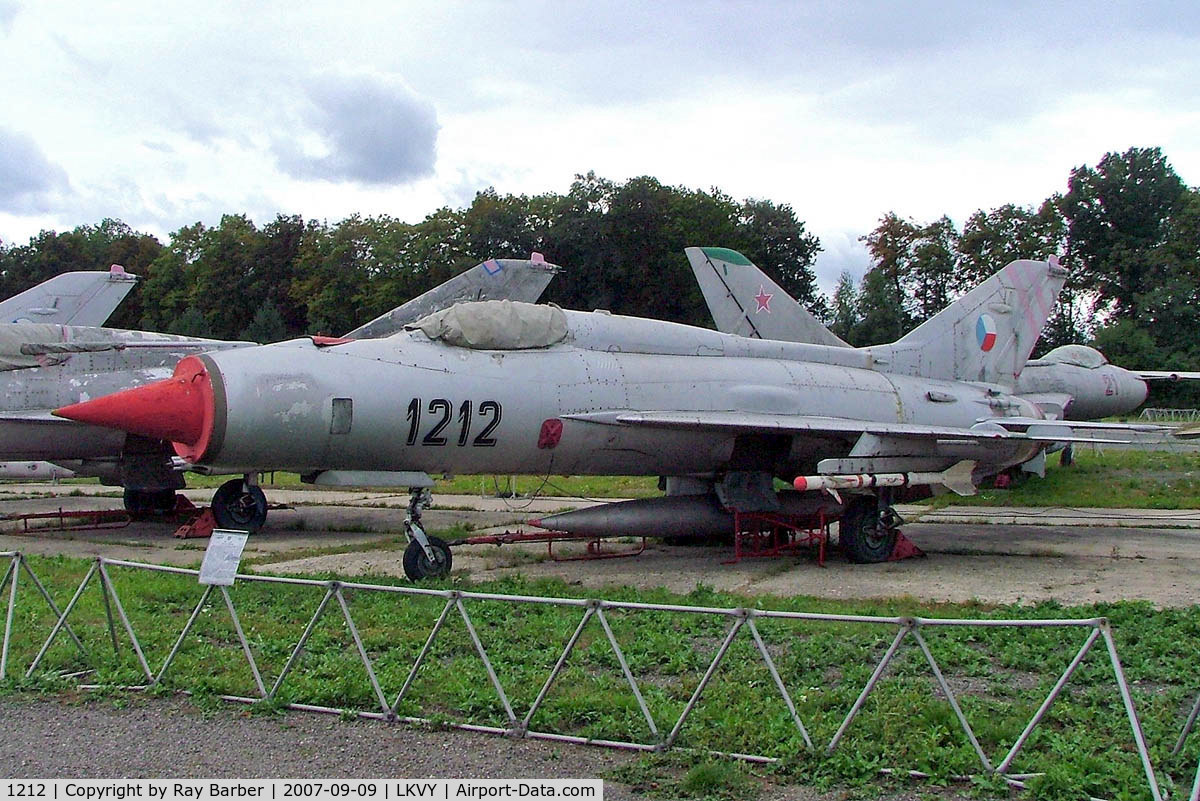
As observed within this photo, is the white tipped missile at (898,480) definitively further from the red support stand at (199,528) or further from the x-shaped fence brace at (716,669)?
the red support stand at (199,528)

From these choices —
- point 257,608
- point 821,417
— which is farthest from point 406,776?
point 821,417

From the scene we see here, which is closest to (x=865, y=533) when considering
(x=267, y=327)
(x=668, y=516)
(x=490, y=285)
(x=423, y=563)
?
(x=668, y=516)

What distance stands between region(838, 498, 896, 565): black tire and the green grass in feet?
27.8

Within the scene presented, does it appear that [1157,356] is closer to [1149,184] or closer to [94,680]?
[1149,184]

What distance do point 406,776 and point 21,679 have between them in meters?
3.09

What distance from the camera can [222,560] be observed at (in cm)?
663

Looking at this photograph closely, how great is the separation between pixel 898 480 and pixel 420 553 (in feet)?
18.3

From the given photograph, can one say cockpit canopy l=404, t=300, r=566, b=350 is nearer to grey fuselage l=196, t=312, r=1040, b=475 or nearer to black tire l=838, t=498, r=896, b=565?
grey fuselage l=196, t=312, r=1040, b=475

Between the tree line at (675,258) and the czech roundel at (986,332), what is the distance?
30713 millimetres

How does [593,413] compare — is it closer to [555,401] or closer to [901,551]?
[555,401]

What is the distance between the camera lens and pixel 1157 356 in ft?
147

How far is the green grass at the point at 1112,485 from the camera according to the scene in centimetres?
2059

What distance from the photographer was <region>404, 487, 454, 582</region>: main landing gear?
411 inches

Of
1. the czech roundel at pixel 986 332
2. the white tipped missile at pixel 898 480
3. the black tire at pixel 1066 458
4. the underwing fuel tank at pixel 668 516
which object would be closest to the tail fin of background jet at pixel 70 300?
the underwing fuel tank at pixel 668 516
